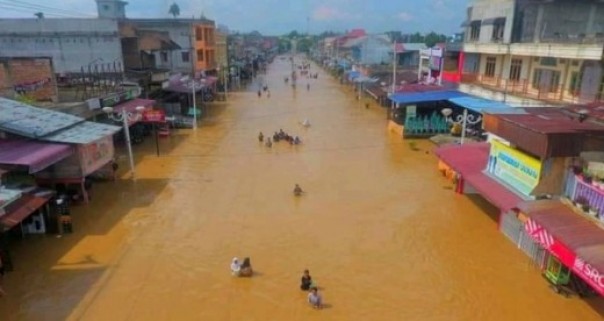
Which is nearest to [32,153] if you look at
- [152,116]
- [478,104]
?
[152,116]

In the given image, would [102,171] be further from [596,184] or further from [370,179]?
[596,184]

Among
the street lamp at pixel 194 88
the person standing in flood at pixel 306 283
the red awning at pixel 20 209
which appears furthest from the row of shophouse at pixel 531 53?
the red awning at pixel 20 209

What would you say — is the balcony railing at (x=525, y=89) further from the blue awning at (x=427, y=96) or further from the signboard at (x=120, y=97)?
the signboard at (x=120, y=97)

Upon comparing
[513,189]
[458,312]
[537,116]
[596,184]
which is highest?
[537,116]

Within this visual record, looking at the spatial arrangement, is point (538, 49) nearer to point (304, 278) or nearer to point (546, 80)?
point (546, 80)

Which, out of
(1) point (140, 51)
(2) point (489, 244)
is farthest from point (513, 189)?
(1) point (140, 51)
